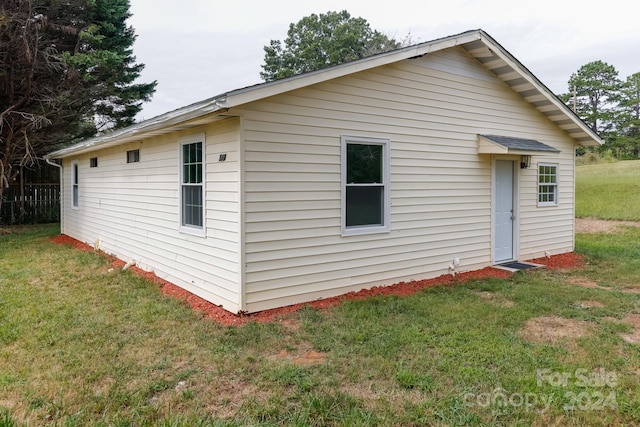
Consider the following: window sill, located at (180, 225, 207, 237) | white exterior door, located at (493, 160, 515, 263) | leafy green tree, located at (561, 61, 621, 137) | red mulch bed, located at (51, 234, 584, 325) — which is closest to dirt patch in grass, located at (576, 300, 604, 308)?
red mulch bed, located at (51, 234, 584, 325)

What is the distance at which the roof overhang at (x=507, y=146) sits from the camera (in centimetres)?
717

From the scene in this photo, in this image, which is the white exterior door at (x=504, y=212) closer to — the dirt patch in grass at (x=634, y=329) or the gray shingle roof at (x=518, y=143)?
the gray shingle roof at (x=518, y=143)

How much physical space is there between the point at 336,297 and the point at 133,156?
517 centimetres

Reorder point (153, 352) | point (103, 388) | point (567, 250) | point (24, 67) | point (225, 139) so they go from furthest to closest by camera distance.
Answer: point (24, 67)
point (567, 250)
point (225, 139)
point (153, 352)
point (103, 388)

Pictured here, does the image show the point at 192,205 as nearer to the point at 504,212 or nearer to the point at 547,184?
the point at 504,212

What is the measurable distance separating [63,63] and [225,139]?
10940 mm

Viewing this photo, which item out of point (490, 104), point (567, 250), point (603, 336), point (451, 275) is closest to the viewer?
point (603, 336)

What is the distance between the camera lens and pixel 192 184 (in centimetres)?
605

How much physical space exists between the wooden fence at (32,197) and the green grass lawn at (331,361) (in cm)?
1145

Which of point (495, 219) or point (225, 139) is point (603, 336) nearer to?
point (495, 219)

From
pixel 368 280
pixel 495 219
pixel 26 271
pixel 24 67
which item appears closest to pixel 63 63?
pixel 24 67

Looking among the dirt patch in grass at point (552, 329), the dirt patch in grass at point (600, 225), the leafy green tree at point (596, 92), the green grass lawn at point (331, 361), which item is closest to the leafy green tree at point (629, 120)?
the leafy green tree at point (596, 92)

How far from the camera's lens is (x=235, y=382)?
131 inches

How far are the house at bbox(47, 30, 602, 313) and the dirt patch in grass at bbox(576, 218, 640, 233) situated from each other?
4.79 m
